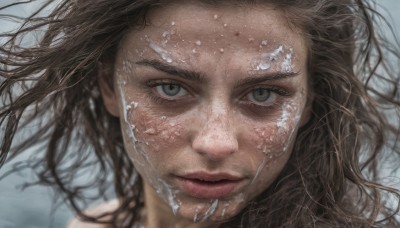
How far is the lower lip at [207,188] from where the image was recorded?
201 centimetres

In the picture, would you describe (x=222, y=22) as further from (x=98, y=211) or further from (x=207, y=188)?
(x=98, y=211)

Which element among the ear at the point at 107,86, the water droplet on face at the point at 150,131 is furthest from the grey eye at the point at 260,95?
the ear at the point at 107,86

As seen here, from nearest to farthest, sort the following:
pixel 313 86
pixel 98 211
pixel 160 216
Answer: pixel 313 86
pixel 160 216
pixel 98 211

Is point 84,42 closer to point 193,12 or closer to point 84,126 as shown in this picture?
point 193,12

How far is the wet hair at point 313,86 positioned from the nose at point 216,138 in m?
0.26

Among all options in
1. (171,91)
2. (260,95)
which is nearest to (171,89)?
(171,91)

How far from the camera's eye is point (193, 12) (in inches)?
77.6

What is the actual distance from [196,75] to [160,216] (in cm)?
52

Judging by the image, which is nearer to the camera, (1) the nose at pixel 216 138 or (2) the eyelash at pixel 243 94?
(1) the nose at pixel 216 138

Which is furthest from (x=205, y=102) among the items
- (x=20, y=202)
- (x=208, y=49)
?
(x=20, y=202)

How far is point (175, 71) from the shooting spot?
200cm

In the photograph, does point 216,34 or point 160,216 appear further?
point 160,216

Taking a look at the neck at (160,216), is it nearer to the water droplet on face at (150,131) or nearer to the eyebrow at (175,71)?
the water droplet on face at (150,131)

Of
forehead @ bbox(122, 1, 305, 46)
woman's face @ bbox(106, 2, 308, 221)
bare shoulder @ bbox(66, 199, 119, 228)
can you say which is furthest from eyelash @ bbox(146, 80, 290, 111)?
bare shoulder @ bbox(66, 199, 119, 228)
